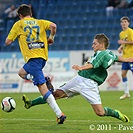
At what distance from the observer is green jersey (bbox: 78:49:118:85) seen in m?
8.59

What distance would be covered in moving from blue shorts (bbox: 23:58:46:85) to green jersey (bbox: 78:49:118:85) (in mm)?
688

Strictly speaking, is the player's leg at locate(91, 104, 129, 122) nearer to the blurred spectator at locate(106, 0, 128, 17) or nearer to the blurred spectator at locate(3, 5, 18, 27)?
the blurred spectator at locate(106, 0, 128, 17)

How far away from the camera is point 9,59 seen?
65.3ft

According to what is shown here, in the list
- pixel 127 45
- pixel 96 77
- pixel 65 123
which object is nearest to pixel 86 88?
pixel 96 77

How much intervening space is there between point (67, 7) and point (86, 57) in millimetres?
5388

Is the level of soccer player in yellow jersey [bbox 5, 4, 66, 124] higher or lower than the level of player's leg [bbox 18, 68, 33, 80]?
higher

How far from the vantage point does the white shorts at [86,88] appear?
8.66 meters

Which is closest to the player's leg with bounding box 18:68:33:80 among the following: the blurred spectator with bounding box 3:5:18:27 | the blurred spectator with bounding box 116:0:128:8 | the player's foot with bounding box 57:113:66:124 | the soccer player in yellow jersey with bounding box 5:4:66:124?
the soccer player in yellow jersey with bounding box 5:4:66:124

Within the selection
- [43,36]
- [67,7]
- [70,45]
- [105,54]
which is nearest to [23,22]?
[43,36]

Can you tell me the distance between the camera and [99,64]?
8594 millimetres

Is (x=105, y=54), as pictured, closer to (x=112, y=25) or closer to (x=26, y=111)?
(x=26, y=111)

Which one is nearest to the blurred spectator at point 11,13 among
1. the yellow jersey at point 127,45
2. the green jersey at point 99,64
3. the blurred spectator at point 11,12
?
the blurred spectator at point 11,12

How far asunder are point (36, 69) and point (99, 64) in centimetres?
114

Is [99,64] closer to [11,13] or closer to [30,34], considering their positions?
[30,34]
